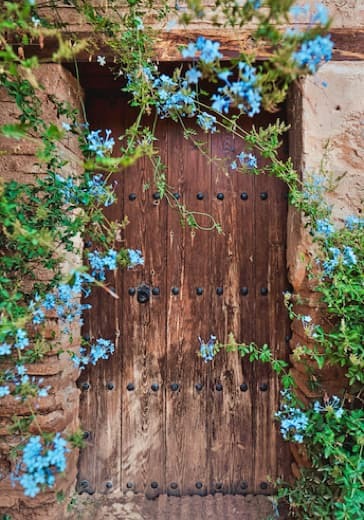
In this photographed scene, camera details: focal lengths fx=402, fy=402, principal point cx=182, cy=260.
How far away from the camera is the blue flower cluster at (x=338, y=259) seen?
121cm

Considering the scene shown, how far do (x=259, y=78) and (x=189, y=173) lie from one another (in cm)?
95

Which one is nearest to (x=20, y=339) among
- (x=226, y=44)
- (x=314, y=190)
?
(x=314, y=190)

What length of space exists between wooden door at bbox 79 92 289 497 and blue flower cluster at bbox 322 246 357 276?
455 millimetres

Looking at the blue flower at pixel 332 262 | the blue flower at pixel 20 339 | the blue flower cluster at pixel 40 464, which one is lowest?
the blue flower cluster at pixel 40 464

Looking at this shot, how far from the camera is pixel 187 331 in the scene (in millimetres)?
1718

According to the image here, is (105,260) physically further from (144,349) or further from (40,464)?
(144,349)

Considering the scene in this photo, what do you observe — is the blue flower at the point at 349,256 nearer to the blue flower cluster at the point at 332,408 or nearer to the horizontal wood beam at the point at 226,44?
the blue flower cluster at the point at 332,408

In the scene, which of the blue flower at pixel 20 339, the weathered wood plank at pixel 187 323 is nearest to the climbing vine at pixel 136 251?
the blue flower at pixel 20 339

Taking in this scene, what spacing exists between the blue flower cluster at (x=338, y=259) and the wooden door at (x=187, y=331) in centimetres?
46

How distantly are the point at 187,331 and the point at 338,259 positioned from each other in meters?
0.74

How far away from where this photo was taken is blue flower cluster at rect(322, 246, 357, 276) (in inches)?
47.6

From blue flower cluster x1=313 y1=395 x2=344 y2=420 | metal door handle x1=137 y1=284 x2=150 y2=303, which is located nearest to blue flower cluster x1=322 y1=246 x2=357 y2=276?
blue flower cluster x1=313 y1=395 x2=344 y2=420

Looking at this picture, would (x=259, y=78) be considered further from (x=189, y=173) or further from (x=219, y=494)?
(x=219, y=494)

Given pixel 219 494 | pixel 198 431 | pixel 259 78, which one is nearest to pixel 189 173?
pixel 259 78
